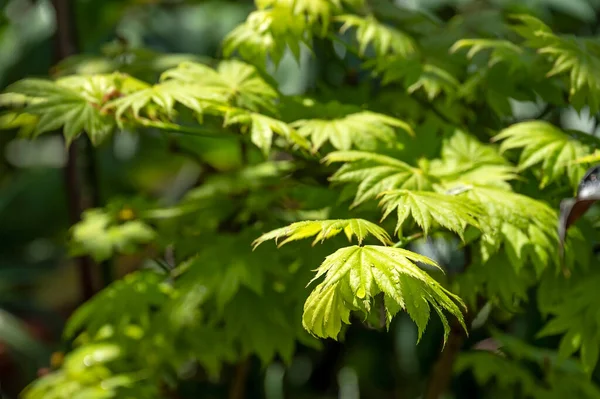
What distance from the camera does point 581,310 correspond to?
0.95 meters

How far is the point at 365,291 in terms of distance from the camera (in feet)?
2.17

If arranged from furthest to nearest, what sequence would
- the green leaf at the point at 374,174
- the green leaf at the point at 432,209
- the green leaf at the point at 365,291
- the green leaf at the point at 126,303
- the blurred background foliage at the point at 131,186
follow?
the blurred background foliage at the point at 131,186 < the green leaf at the point at 126,303 < the green leaf at the point at 374,174 < the green leaf at the point at 432,209 < the green leaf at the point at 365,291

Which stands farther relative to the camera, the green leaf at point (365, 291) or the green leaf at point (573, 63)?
the green leaf at point (573, 63)

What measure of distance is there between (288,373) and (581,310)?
1.08 meters

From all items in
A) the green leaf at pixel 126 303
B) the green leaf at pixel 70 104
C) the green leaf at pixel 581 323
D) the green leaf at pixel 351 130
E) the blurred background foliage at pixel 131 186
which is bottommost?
the blurred background foliage at pixel 131 186

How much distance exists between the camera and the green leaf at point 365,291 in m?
0.67

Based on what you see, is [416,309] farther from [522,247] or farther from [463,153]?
[463,153]

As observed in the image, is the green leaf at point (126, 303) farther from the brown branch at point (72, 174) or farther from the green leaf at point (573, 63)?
the green leaf at point (573, 63)

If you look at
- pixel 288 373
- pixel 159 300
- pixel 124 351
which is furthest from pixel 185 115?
pixel 288 373

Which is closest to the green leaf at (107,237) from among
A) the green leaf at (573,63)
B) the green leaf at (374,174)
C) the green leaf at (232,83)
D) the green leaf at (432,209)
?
the green leaf at (232,83)

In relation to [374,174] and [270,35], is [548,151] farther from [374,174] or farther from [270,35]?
[270,35]

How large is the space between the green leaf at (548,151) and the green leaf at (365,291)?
33 cm

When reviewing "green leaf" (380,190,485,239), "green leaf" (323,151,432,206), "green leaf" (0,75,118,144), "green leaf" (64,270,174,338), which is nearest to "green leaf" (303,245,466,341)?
"green leaf" (380,190,485,239)

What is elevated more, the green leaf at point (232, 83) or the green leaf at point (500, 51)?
the green leaf at point (500, 51)
